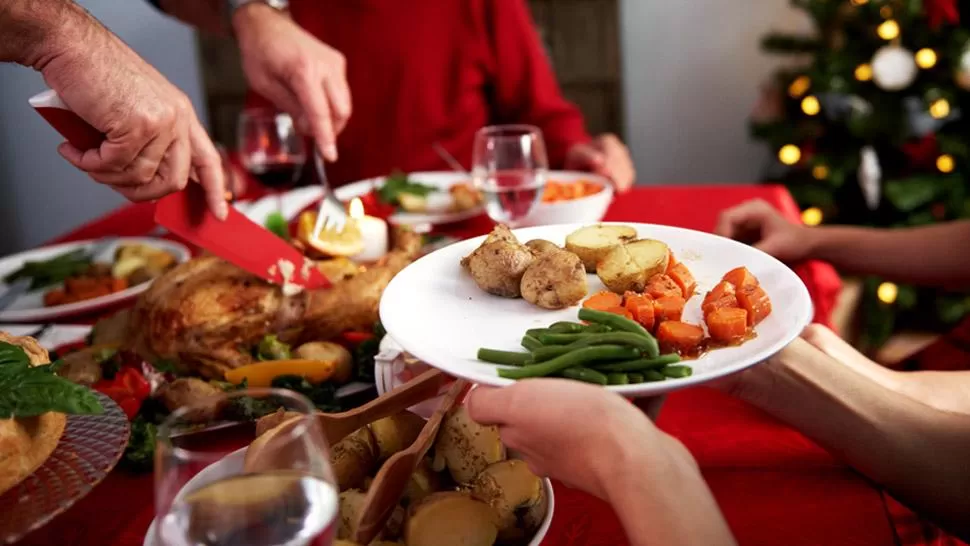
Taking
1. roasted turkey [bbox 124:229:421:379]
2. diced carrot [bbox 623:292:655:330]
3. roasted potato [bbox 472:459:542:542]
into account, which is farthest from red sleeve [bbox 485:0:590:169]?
roasted potato [bbox 472:459:542:542]

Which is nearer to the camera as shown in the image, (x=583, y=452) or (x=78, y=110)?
(x=583, y=452)

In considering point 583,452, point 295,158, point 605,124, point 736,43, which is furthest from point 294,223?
point 736,43

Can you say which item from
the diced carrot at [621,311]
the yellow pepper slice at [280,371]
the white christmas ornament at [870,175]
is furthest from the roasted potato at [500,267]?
the white christmas ornament at [870,175]

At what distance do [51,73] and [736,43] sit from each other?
13.1 feet

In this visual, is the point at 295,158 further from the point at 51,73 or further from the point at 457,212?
the point at 51,73

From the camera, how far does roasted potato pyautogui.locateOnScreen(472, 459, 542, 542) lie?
2.70 feet

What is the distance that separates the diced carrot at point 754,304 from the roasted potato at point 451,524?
0.33 metres

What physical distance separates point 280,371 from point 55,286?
2.64 ft

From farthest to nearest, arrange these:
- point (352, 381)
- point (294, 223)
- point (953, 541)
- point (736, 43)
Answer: point (736, 43) < point (294, 223) < point (352, 381) < point (953, 541)

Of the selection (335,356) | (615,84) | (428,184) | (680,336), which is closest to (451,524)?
(680,336)

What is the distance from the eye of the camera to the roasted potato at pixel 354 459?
88 centimetres

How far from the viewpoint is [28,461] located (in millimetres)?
829

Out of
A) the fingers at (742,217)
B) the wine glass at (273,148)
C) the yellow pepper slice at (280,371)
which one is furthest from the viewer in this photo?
the wine glass at (273,148)

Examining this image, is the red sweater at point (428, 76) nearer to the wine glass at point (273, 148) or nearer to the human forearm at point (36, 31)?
the wine glass at point (273, 148)
